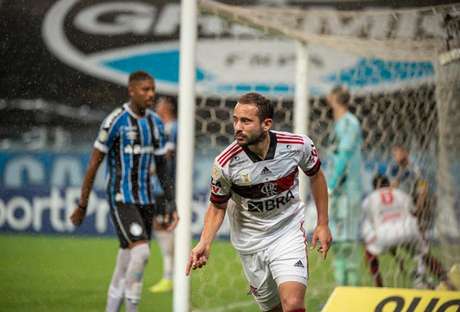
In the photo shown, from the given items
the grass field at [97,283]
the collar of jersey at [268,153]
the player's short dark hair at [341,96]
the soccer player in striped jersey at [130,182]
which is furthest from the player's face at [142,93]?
the player's short dark hair at [341,96]

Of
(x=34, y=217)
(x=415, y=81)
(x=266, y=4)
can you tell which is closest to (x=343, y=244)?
(x=415, y=81)

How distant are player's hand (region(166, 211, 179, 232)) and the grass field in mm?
691

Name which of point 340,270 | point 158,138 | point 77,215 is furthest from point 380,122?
point 77,215

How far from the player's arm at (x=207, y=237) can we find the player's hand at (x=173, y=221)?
1.38 m

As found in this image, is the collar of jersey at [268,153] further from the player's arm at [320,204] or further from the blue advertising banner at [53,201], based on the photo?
the blue advertising banner at [53,201]

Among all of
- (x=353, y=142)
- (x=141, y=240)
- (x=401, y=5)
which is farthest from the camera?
(x=401, y=5)

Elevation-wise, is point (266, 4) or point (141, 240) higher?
point (266, 4)

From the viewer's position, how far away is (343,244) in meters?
8.56

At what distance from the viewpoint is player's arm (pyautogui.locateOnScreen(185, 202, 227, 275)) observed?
477cm

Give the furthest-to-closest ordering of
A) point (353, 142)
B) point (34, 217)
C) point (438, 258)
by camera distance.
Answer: point (34, 217), point (438, 258), point (353, 142)

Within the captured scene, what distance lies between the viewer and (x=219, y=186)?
502 cm

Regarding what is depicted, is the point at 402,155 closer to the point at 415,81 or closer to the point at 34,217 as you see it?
the point at 415,81

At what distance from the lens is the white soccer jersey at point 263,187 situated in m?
5.04

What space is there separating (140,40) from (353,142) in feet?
28.3
